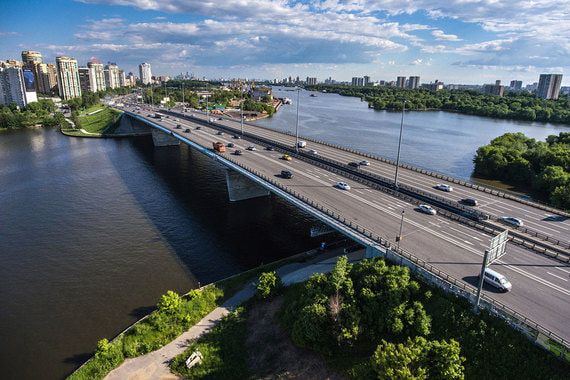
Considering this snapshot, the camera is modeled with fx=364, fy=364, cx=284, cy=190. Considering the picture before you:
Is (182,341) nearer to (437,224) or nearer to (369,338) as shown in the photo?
(369,338)

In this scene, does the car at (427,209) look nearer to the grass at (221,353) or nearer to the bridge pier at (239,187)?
the grass at (221,353)

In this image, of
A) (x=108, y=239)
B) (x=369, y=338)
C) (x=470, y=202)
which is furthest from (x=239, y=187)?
(x=369, y=338)

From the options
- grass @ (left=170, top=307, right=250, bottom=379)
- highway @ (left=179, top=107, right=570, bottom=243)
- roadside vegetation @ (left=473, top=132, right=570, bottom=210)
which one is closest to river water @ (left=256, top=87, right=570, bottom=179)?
roadside vegetation @ (left=473, top=132, right=570, bottom=210)

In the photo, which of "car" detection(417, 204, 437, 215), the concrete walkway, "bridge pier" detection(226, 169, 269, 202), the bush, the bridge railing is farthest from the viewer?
"bridge pier" detection(226, 169, 269, 202)

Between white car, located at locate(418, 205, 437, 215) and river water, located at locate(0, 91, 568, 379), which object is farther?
white car, located at locate(418, 205, 437, 215)

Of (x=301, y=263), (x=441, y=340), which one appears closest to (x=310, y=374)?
(x=441, y=340)

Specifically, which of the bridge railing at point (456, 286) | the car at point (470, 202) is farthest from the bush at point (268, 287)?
the car at point (470, 202)

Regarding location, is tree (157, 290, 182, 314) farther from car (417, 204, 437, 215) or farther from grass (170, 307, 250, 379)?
car (417, 204, 437, 215)

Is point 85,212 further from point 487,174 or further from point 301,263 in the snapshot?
point 487,174
